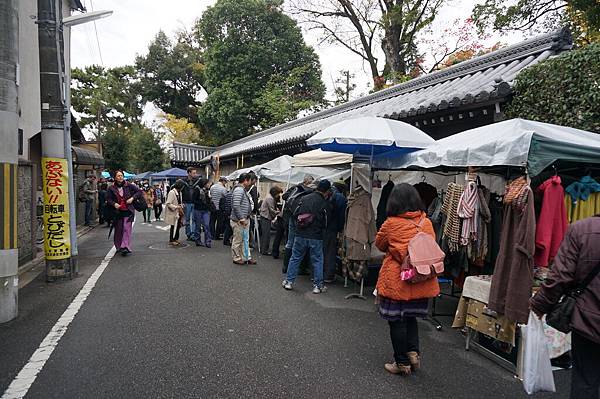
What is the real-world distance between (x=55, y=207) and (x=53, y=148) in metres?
1.05

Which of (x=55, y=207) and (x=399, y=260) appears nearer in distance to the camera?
(x=399, y=260)

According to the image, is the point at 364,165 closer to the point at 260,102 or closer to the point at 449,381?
the point at 449,381

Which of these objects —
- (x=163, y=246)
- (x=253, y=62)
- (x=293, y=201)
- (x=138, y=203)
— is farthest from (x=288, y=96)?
(x=293, y=201)

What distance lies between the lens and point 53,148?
6992 mm

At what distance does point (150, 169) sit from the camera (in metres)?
41.0

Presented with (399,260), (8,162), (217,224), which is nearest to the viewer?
(399,260)

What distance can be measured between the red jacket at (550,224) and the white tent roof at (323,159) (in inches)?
165

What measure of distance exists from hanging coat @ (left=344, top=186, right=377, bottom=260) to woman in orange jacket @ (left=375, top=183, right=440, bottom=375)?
2.32 m

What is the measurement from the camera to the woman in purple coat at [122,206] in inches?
362

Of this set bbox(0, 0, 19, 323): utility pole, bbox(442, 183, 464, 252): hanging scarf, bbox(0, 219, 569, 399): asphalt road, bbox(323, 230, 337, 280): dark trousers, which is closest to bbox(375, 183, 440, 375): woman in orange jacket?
bbox(0, 219, 569, 399): asphalt road

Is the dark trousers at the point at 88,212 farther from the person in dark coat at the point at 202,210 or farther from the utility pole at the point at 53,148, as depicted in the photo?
the utility pole at the point at 53,148

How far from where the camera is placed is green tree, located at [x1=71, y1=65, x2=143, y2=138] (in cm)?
3719

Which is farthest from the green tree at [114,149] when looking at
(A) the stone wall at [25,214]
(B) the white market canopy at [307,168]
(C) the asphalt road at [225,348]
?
(C) the asphalt road at [225,348]

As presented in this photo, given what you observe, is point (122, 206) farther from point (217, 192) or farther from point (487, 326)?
point (487, 326)
